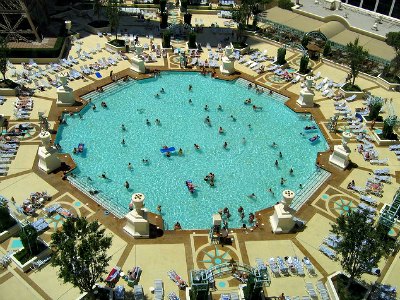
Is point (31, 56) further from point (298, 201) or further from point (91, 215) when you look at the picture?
point (298, 201)

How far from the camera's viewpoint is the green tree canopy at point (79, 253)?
31797 millimetres

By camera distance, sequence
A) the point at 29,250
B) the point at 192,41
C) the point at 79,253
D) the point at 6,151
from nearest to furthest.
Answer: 1. the point at 79,253
2. the point at 29,250
3. the point at 6,151
4. the point at 192,41

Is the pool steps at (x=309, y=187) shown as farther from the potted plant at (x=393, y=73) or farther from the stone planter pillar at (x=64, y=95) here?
the stone planter pillar at (x=64, y=95)

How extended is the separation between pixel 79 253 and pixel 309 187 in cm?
2992

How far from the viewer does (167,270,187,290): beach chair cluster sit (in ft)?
126

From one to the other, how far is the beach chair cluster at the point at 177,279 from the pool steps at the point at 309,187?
16480 mm

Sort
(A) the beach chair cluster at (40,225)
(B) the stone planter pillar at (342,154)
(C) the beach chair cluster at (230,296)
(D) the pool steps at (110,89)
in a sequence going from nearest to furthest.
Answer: (C) the beach chair cluster at (230,296)
(A) the beach chair cluster at (40,225)
(B) the stone planter pillar at (342,154)
(D) the pool steps at (110,89)

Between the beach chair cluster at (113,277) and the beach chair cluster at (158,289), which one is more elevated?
the beach chair cluster at (113,277)

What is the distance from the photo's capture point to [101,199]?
4766 centimetres

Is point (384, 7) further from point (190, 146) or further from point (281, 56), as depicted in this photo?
point (190, 146)

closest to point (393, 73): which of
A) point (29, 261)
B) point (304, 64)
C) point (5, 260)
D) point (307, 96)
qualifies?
point (304, 64)

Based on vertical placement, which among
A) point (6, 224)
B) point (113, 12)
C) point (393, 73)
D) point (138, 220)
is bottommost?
point (6, 224)

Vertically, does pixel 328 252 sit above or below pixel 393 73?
below

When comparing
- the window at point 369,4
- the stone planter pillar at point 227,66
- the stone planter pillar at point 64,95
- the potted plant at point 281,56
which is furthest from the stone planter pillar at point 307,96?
the window at point 369,4
